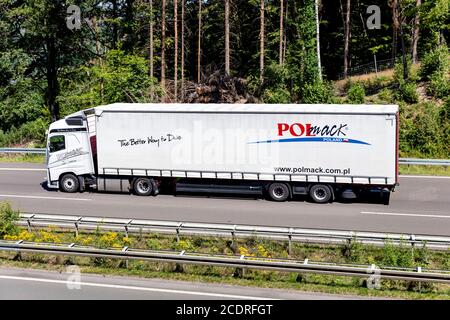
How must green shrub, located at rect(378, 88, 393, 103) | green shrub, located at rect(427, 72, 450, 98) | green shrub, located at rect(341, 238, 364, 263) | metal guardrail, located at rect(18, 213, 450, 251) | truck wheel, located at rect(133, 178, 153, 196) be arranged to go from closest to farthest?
1. green shrub, located at rect(341, 238, 364, 263)
2. metal guardrail, located at rect(18, 213, 450, 251)
3. truck wheel, located at rect(133, 178, 153, 196)
4. green shrub, located at rect(427, 72, 450, 98)
5. green shrub, located at rect(378, 88, 393, 103)

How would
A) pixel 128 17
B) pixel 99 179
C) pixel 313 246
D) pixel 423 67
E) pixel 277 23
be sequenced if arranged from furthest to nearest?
pixel 277 23, pixel 128 17, pixel 423 67, pixel 99 179, pixel 313 246

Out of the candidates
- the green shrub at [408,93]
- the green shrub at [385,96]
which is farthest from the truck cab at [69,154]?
the green shrub at [408,93]

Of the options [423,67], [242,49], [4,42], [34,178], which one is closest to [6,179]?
[34,178]

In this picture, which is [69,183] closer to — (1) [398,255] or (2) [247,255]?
(2) [247,255]

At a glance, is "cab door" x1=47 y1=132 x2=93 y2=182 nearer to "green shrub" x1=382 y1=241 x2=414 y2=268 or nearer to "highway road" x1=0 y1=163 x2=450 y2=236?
"highway road" x1=0 y1=163 x2=450 y2=236

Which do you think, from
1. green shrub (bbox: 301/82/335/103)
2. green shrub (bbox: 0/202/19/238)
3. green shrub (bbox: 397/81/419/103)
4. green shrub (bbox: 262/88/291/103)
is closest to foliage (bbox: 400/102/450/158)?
green shrub (bbox: 397/81/419/103)

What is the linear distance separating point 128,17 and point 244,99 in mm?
10317

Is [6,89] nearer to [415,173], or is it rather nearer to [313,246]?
[415,173]

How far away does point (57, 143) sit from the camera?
81.5 ft

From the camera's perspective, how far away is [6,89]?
43.6 m

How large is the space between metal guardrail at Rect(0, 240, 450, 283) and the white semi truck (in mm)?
8208

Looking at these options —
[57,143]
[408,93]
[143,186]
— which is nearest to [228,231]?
[143,186]

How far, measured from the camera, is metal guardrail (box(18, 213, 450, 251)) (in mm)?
15500

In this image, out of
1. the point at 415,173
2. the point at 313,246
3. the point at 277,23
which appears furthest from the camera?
the point at 277,23
